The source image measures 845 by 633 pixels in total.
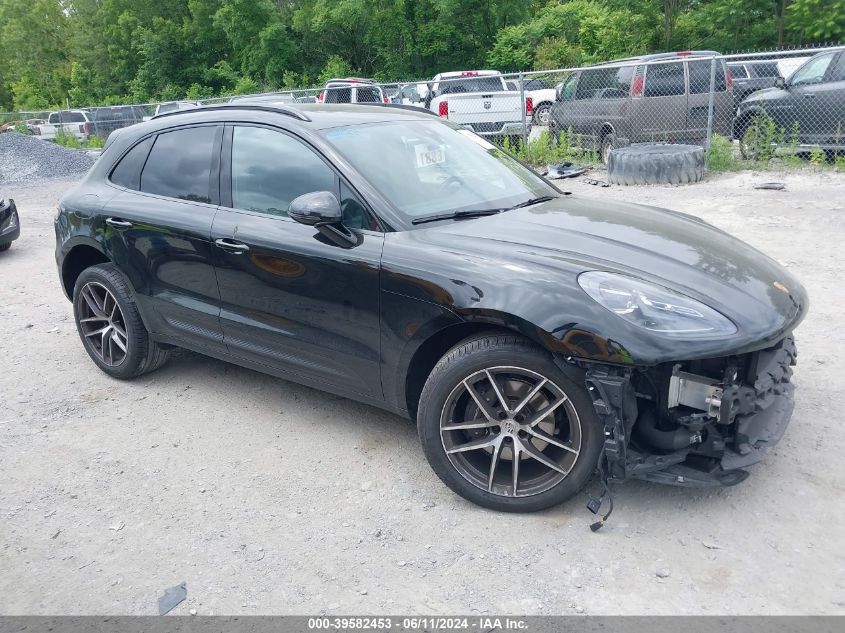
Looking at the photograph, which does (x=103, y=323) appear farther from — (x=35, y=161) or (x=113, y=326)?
(x=35, y=161)

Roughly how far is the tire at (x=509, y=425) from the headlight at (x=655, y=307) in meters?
0.33

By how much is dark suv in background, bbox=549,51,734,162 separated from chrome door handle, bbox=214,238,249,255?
353 inches

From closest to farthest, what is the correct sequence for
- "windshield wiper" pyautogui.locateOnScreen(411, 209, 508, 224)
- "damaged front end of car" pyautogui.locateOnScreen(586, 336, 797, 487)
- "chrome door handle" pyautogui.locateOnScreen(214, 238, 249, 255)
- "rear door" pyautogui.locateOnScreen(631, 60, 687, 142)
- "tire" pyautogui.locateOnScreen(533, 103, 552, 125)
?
"damaged front end of car" pyautogui.locateOnScreen(586, 336, 797, 487)
"windshield wiper" pyautogui.locateOnScreen(411, 209, 508, 224)
"chrome door handle" pyautogui.locateOnScreen(214, 238, 249, 255)
"rear door" pyautogui.locateOnScreen(631, 60, 687, 142)
"tire" pyautogui.locateOnScreen(533, 103, 552, 125)

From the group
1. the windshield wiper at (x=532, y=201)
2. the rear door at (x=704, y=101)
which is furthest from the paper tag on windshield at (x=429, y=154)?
the rear door at (x=704, y=101)

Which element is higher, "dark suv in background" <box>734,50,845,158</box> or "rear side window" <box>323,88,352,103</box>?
"rear side window" <box>323,88,352,103</box>

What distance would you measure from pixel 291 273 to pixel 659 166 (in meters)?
8.17

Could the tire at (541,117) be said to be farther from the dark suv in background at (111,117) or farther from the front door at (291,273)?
the dark suv in background at (111,117)

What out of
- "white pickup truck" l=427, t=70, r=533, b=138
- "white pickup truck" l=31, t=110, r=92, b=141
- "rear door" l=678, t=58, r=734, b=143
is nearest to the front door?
"rear door" l=678, t=58, r=734, b=143

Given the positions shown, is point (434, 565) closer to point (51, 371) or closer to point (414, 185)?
point (414, 185)

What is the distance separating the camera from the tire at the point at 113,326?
A: 4883mm

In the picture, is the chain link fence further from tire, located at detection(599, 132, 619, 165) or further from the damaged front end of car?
the damaged front end of car

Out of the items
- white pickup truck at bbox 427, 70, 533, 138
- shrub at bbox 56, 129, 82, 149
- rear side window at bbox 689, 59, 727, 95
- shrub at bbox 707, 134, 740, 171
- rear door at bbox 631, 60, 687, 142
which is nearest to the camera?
shrub at bbox 707, 134, 740, 171

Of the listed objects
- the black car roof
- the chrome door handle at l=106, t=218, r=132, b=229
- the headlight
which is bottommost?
the headlight

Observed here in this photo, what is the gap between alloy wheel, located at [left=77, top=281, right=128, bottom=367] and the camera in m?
5.04
